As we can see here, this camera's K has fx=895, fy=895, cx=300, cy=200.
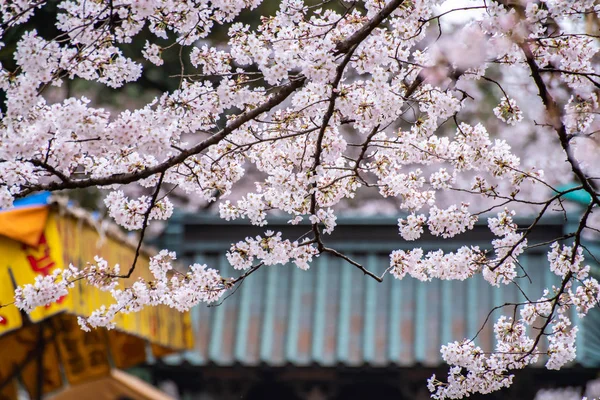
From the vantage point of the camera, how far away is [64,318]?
300 inches

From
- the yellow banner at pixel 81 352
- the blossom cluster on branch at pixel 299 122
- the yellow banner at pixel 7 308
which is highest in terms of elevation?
the blossom cluster on branch at pixel 299 122

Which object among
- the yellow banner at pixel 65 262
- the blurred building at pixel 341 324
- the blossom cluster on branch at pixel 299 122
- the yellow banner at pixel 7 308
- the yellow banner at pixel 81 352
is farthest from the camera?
the blurred building at pixel 341 324

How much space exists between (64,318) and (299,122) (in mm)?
4176

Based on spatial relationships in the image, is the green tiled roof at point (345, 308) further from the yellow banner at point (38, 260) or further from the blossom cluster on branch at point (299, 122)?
the blossom cluster on branch at point (299, 122)

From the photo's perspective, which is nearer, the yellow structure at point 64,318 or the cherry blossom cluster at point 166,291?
the cherry blossom cluster at point 166,291

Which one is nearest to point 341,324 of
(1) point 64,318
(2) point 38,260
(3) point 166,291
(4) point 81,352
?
(4) point 81,352

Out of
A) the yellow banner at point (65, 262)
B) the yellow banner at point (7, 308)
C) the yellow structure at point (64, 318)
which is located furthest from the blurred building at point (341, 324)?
the yellow banner at point (7, 308)

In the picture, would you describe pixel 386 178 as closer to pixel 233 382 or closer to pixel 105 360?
pixel 105 360

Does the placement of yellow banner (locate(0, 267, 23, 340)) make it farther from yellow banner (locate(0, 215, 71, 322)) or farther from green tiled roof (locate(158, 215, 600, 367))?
green tiled roof (locate(158, 215, 600, 367))

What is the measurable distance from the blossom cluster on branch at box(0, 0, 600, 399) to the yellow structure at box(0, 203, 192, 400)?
1559mm

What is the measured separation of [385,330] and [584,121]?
5618 mm

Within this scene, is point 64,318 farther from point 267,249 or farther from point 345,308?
point 267,249

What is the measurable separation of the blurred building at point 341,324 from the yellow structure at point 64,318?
0.57 metres

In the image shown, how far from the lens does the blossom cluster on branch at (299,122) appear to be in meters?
3.51
